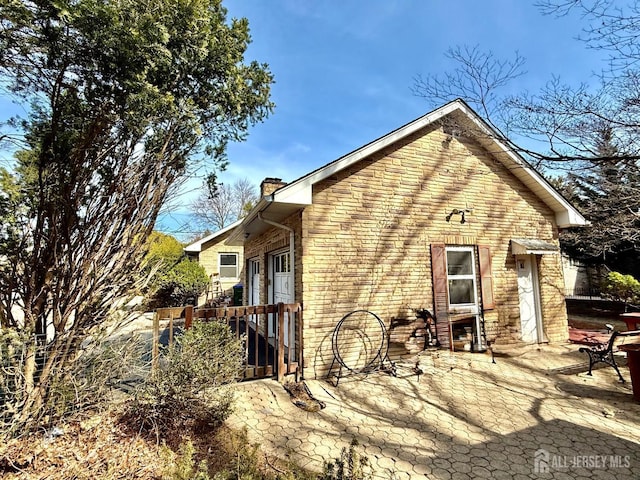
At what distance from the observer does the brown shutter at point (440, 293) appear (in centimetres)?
683

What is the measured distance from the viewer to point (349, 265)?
20.6 feet

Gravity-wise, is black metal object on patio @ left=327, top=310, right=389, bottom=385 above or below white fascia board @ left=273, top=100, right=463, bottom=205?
below

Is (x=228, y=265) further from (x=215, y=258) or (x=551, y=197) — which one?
(x=551, y=197)

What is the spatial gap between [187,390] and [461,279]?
20.2 feet

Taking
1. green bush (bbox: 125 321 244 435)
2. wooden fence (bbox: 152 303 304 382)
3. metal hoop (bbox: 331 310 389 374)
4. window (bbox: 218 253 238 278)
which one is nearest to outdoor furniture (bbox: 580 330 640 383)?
metal hoop (bbox: 331 310 389 374)

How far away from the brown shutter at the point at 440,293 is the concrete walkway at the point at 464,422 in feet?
2.30

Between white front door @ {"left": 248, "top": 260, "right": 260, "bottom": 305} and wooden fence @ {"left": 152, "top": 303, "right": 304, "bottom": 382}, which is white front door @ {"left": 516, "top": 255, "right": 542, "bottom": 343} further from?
white front door @ {"left": 248, "top": 260, "right": 260, "bottom": 305}

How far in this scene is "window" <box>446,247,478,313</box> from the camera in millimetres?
7336

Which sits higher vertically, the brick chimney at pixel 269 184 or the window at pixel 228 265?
the brick chimney at pixel 269 184

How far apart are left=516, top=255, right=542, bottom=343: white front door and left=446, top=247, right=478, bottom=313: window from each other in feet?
4.93

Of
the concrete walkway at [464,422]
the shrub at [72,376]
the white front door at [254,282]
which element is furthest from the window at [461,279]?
the shrub at [72,376]

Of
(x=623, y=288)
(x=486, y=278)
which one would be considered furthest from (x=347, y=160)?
(x=623, y=288)

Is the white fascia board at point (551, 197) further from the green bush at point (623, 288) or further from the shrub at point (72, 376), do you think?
the shrub at point (72, 376)

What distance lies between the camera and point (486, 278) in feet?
24.2
